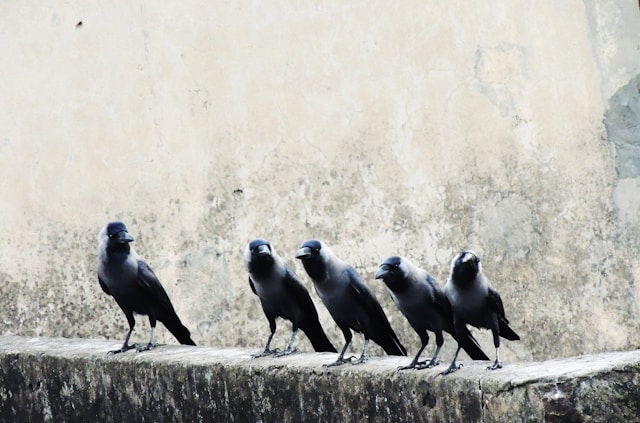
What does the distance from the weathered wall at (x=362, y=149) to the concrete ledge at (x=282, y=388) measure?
5.67 feet

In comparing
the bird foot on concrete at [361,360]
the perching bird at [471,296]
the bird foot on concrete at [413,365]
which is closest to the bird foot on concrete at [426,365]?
the bird foot on concrete at [413,365]

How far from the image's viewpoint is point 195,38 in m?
8.84

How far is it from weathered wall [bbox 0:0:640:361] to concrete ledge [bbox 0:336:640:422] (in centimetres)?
173

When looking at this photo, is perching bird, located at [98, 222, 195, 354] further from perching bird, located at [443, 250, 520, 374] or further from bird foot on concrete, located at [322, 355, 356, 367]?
perching bird, located at [443, 250, 520, 374]

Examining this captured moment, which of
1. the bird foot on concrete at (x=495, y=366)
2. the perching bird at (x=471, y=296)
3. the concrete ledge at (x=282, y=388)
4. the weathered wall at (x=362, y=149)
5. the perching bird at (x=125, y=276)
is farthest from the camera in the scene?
the weathered wall at (x=362, y=149)

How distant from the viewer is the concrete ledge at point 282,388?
405 cm

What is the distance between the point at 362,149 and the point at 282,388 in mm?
3647

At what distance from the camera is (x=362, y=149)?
873cm

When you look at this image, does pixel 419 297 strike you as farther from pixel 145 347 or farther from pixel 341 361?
pixel 145 347

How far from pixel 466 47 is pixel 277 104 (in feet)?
4.07

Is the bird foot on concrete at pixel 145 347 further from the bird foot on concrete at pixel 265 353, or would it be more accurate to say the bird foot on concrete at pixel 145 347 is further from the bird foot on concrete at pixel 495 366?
the bird foot on concrete at pixel 495 366

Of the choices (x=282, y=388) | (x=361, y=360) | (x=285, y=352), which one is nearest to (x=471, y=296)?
(x=361, y=360)

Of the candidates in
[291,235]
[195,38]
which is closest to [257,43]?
[195,38]

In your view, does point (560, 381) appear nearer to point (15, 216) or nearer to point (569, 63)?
point (569, 63)
